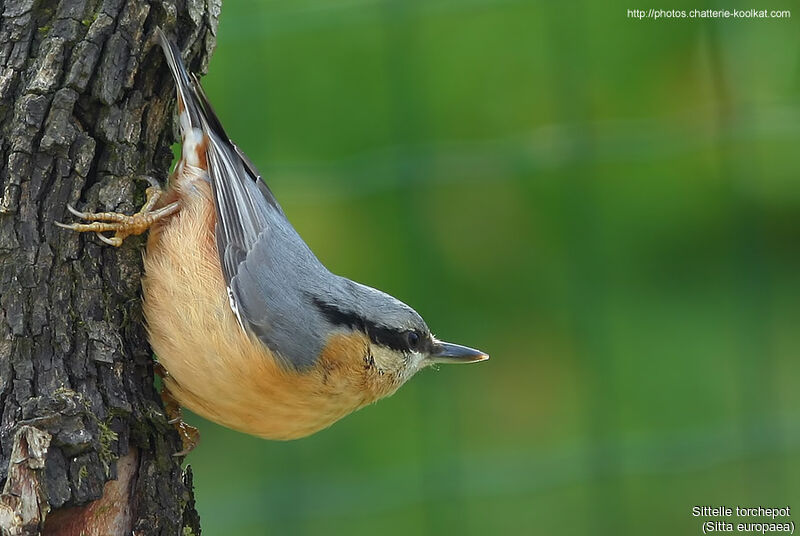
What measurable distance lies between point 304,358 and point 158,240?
587mm

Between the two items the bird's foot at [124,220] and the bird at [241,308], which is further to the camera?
the bird at [241,308]

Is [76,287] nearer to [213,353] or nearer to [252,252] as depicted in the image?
[213,353]

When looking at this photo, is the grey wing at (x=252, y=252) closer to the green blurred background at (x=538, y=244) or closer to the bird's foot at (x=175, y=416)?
the bird's foot at (x=175, y=416)

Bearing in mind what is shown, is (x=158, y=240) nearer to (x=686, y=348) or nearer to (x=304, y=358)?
(x=304, y=358)

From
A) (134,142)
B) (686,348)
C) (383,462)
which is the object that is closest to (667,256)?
(686,348)

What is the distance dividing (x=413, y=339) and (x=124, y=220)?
111 centimetres

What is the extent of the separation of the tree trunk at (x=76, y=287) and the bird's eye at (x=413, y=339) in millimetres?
935

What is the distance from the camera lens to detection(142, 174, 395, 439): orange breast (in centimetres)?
300

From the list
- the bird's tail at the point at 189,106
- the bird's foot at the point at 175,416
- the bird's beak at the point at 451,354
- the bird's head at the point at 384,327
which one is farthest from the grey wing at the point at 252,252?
the bird's beak at the point at 451,354

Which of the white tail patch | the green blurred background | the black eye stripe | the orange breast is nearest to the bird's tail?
the white tail patch

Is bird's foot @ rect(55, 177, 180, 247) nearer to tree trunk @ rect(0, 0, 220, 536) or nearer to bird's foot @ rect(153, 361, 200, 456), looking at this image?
tree trunk @ rect(0, 0, 220, 536)

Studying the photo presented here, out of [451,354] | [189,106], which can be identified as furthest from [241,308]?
[451,354]

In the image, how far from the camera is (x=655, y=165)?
5941mm

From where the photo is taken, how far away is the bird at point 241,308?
3.01m
